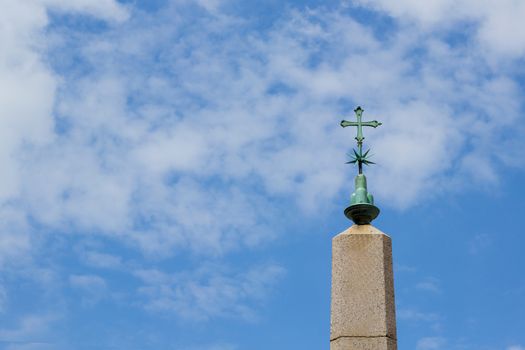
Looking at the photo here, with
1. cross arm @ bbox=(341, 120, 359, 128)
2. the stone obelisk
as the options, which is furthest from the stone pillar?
cross arm @ bbox=(341, 120, 359, 128)

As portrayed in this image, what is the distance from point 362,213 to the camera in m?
9.67

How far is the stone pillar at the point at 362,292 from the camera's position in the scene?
29.8 feet

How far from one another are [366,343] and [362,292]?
575mm

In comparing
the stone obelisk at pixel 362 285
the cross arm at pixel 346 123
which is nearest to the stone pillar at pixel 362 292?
the stone obelisk at pixel 362 285

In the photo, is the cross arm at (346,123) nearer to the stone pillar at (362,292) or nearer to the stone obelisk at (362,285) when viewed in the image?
the stone obelisk at (362,285)

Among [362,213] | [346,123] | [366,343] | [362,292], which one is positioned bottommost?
[366,343]

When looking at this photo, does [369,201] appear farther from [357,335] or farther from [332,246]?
[357,335]

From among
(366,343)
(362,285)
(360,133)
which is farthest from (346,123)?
(366,343)

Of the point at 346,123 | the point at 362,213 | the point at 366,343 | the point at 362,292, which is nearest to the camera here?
the point at 366,343

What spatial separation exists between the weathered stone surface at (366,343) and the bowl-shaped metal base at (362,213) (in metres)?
1.42

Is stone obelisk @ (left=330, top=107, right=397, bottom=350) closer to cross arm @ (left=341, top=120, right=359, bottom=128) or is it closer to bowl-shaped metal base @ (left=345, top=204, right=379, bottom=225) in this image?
bowl-shaped metal base @ (left=345, top=204, right=379, bottom=225)

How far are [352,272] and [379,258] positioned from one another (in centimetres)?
35

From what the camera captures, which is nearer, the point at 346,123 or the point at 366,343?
the point at 366,343

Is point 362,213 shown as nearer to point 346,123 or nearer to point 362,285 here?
point 362,285
